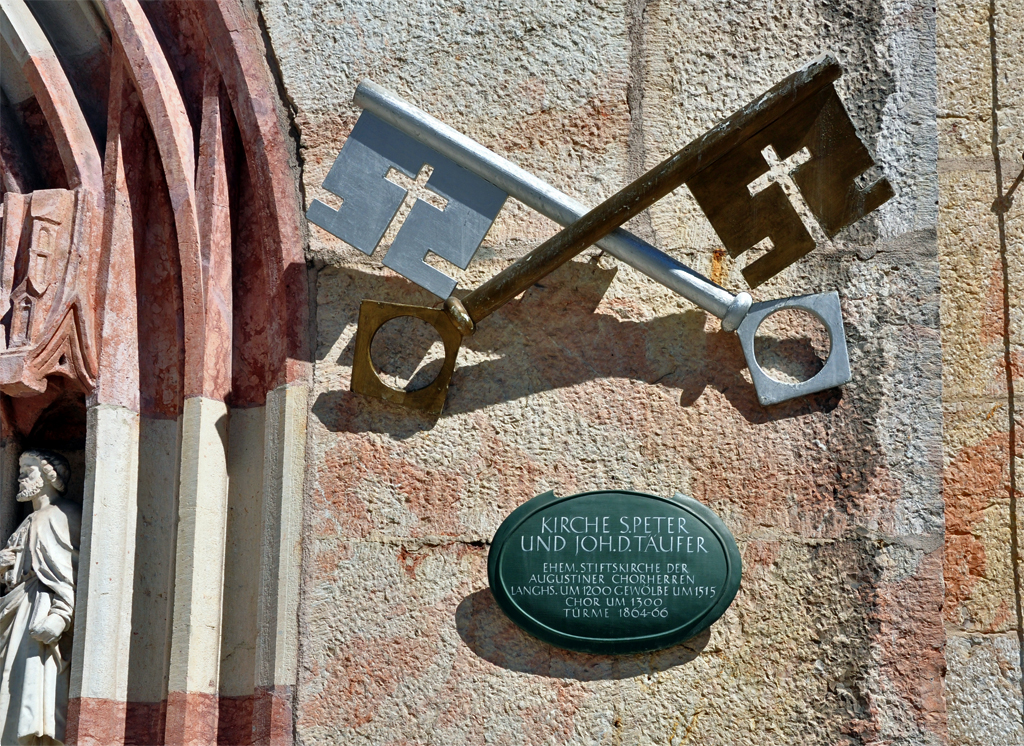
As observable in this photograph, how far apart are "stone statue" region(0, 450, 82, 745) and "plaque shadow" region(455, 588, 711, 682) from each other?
2.74 ft

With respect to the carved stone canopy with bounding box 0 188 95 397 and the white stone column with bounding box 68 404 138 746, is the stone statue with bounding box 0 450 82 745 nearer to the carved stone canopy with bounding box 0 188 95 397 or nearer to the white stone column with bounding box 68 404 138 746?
the white stone column with bounding box 68 404 138 746

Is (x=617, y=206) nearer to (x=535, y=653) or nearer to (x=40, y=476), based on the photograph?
(x=535, y=653)

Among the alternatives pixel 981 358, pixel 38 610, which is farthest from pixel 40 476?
pixel 981 358

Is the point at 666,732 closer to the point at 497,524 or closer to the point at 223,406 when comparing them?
the point at 497,524

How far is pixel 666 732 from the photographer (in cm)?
236

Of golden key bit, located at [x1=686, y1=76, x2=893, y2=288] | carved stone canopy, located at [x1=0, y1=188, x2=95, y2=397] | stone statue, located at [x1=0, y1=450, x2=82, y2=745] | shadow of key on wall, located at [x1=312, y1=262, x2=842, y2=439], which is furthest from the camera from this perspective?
carved stone canopy, located at [x1=0, y1=188, x2=95, y2=397]

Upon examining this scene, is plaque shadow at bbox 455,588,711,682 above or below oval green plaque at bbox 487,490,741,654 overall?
below

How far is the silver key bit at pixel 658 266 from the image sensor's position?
8.02 ft

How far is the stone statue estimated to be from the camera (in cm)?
263

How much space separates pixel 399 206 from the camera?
2.56m

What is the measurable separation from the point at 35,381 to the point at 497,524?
1.01m

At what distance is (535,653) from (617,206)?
811mm

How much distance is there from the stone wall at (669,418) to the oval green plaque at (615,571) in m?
0.05

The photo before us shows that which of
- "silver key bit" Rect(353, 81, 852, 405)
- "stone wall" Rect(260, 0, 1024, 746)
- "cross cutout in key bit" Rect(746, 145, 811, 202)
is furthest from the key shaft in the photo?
"cross cutout in key bit" Rect(746, 145, 811, 202)
